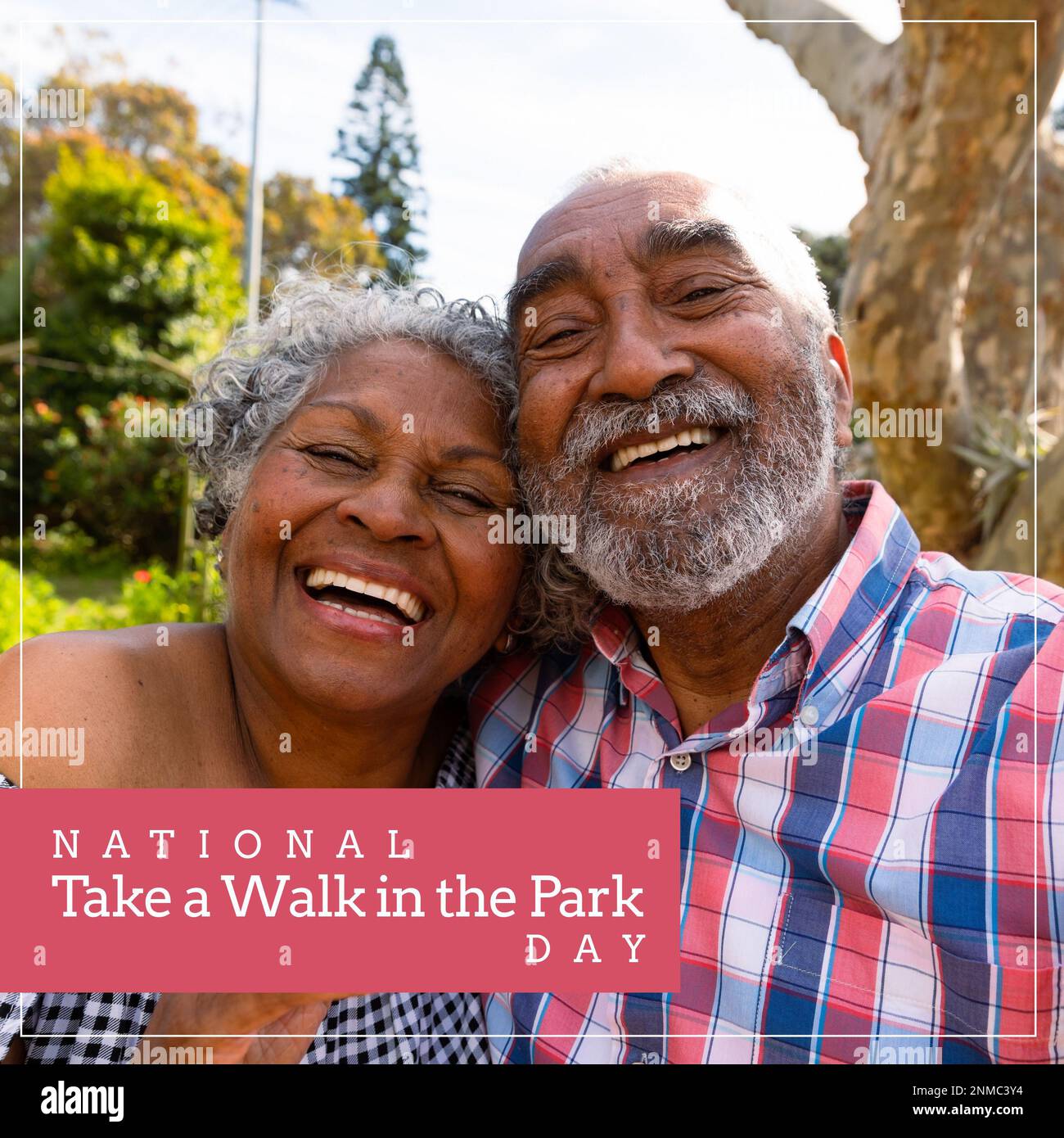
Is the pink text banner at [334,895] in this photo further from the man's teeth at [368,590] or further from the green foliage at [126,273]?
the green foliage at [126,273]

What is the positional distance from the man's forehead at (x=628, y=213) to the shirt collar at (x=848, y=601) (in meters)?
0.66

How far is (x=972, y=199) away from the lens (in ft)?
14.1

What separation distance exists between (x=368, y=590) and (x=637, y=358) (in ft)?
2.29

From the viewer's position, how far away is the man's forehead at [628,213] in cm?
184

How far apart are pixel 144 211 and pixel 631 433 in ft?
34.8

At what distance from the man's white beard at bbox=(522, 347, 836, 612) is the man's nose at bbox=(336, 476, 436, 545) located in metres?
0.28

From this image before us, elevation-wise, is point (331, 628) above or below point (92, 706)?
above

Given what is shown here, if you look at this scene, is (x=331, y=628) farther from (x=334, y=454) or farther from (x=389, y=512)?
(x=334, y=454)

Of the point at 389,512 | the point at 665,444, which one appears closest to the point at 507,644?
the point at 389,512

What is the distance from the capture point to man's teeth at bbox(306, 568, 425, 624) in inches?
69.7

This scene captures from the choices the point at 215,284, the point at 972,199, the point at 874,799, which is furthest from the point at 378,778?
the point at 215,284

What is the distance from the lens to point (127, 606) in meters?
6.08
